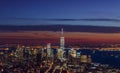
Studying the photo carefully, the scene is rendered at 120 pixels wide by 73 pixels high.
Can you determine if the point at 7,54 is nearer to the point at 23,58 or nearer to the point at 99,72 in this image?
the point at 23,58

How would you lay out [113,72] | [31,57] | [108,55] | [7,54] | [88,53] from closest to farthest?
1. [113,72]
2. [7,54]
3. [31,57]
4. [88,53]
5. [108,55]

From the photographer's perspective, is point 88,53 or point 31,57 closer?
point 31,57

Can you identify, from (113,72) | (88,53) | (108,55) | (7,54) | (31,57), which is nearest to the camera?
(113,72)

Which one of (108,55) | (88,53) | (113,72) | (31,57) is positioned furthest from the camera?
(108,55)

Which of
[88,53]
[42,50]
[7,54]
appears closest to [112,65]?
[88,53]

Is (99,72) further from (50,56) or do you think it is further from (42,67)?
(50,56)

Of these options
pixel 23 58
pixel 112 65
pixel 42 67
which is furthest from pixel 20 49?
pixel 112 65

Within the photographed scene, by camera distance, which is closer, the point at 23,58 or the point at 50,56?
the point at 23,58
